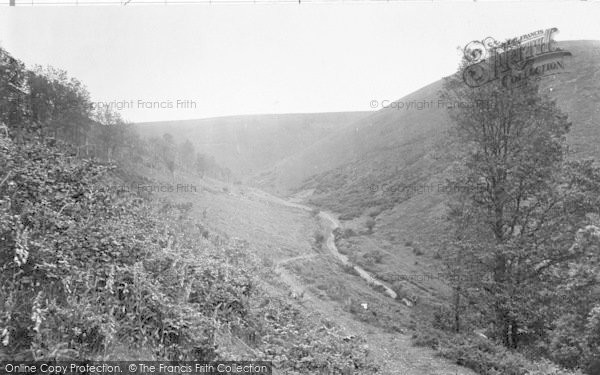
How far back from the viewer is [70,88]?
17328mm

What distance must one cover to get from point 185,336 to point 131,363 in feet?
3.28

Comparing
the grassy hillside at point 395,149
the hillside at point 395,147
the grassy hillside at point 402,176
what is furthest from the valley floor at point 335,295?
the grassy hillside at point 395,149

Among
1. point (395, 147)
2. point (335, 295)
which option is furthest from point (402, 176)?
point (335, 295)

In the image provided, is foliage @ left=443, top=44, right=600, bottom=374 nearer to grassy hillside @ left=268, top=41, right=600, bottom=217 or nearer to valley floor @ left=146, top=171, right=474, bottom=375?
valley floor @ left=146, top=171, right=474, bottom=375

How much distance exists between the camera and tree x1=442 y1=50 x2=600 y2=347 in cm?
1275

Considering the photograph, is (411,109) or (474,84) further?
(411,109)

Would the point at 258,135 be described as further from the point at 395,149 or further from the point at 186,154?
the point at 186,154

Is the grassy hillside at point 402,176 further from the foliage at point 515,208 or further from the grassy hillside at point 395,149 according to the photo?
the foliage at point 515,208

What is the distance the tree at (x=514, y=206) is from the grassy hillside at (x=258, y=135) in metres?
123

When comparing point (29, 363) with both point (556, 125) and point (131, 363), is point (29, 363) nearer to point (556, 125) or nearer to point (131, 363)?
point (131, 363)

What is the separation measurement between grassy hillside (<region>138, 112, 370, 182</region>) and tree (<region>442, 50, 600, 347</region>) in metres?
123

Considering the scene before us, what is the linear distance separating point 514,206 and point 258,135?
16455 cm

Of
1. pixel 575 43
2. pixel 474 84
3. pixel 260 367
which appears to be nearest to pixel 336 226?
pixel 474 84

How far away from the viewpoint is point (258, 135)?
174375mm
